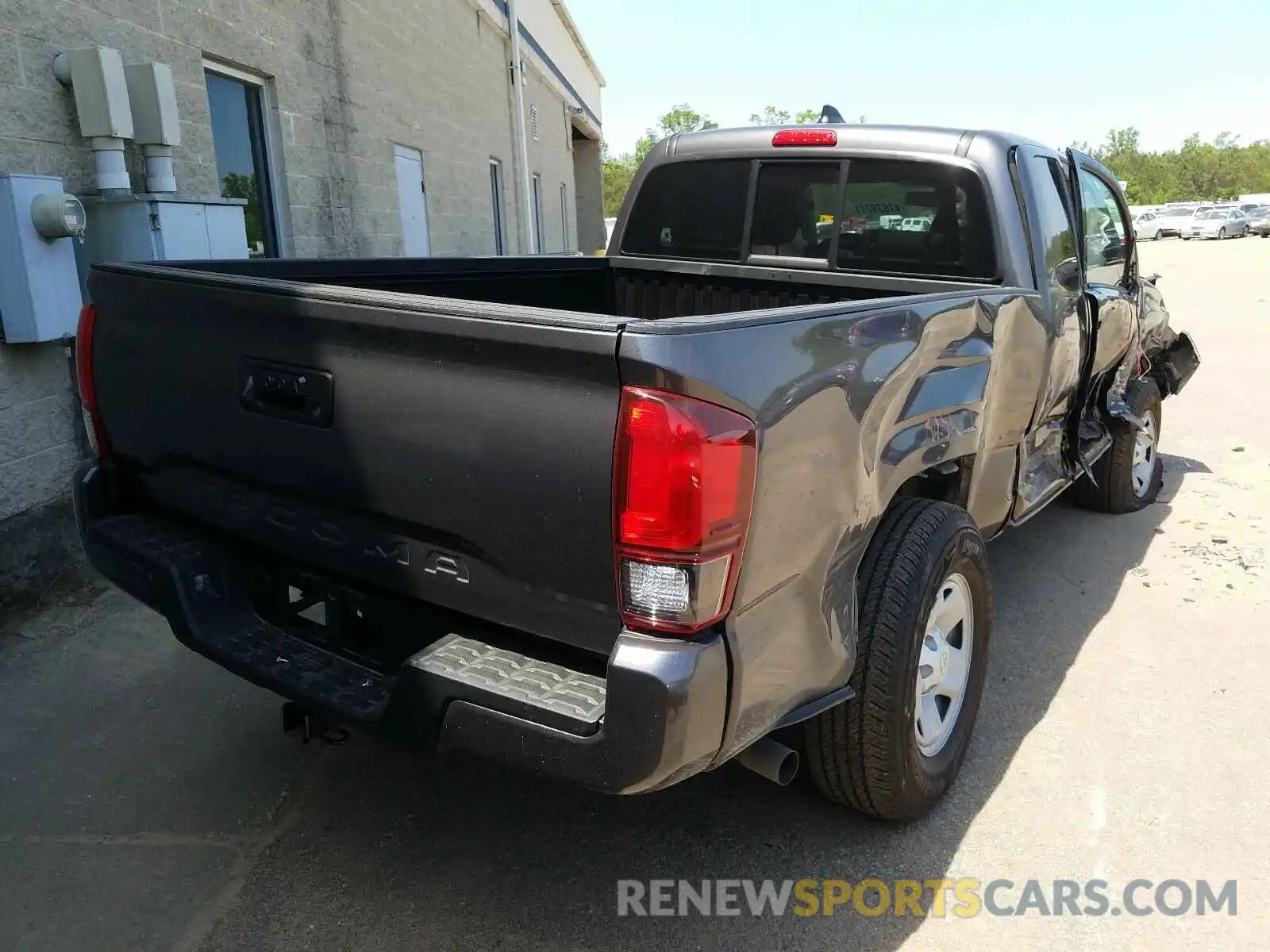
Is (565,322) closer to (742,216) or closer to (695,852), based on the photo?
(695,852)

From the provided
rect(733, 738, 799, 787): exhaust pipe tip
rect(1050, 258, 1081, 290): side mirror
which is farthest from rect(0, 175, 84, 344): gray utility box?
rect(1050, 258, 1081, 290): side mirror

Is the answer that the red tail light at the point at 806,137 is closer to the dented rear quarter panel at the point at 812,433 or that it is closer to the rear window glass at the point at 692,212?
the rear window glass at the point at 692,212

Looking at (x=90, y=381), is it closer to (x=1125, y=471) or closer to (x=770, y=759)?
(x=770, y=759)

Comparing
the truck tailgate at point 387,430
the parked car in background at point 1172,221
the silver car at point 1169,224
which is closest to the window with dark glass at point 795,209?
the truck tailgate at point 387,430

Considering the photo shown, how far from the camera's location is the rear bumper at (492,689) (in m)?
1.90

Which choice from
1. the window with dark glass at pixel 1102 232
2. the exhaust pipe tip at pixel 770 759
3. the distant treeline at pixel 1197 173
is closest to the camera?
the exhaust pipe tip at pixel 770 759

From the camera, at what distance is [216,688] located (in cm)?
374

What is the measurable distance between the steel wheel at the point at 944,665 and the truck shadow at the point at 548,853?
254mm

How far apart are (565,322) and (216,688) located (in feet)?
8.56

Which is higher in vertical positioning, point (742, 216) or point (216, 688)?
point (742, 216)

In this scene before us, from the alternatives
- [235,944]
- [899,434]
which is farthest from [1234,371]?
[235,944]

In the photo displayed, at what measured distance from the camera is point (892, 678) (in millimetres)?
2531

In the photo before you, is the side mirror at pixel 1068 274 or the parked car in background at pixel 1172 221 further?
the parked car in background at pixel 1172 221

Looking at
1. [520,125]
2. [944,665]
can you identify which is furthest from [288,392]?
[520,125]
